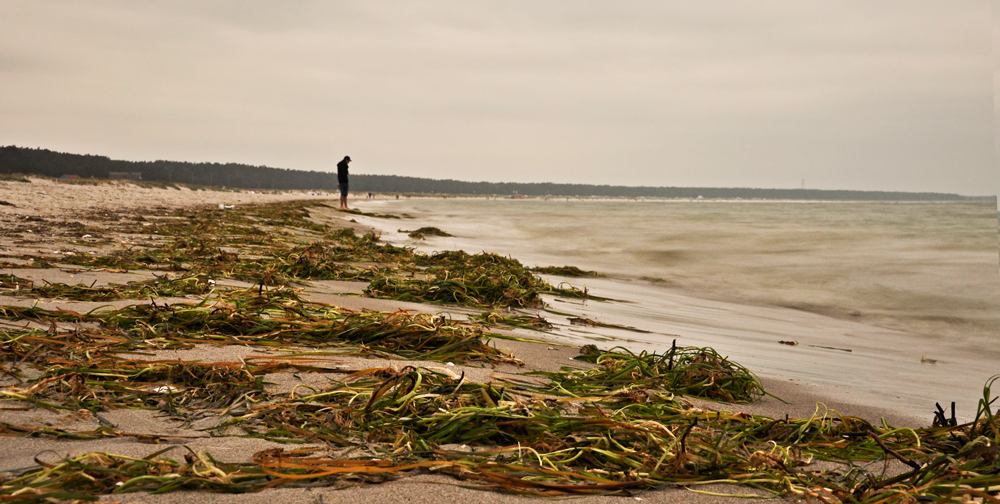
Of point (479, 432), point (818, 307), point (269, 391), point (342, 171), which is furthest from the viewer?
point (342, 171)

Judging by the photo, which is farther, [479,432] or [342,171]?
[342,171]

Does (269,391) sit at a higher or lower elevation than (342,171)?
lower

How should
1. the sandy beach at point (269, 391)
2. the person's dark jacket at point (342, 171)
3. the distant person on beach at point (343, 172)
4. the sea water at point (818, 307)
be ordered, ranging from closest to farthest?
1. the sandy beach at point (269, 391)
2. the sea water at point (818, 307)
3. the distant person on beach at point (343, 172)
4. the person's dark jacket at point (342, 171)

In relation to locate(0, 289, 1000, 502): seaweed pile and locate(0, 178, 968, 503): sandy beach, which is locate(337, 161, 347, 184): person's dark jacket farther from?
locate(0, 289, 1000, 502): seaweed pile

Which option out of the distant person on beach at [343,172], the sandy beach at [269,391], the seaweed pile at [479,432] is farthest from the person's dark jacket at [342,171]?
the seaweed pile at [479,432]

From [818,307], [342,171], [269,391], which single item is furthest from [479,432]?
[342,171]

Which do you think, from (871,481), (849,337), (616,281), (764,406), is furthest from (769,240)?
(871,481)

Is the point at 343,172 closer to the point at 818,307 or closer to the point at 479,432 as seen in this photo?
the point at 818,307

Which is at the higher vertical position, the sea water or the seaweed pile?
the seaweed pile

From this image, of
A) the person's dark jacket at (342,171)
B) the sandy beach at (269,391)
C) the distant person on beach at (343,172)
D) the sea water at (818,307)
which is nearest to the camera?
the sandy beach at (269,391)

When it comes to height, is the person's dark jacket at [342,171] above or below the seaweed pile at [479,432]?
above

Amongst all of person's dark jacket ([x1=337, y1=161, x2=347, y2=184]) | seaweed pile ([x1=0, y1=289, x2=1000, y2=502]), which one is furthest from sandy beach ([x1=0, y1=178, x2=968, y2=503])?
person's dark jacket ([x1=337, y1=161, x2=347, y2=184])

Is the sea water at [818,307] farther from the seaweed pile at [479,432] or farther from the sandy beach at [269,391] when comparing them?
the seaweed pile at [479,432]

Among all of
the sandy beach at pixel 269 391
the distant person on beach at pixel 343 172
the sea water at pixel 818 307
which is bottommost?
the sea water at pixel 818 307
